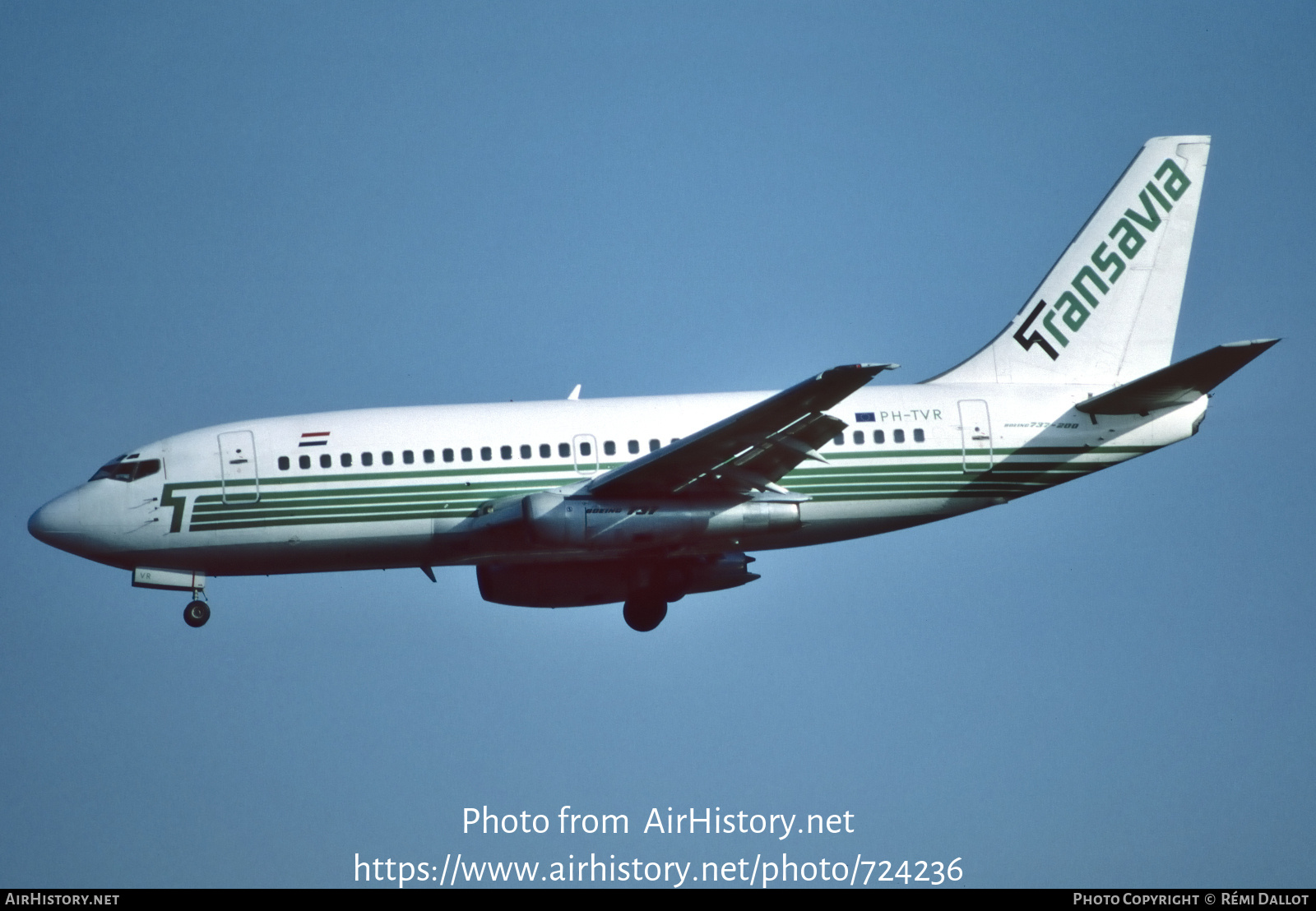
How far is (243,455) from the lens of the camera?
102 feet

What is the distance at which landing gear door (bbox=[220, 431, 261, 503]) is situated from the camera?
31.0 metres

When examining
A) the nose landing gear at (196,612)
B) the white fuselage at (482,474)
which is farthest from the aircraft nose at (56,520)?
the nose landing gear at (196,612)

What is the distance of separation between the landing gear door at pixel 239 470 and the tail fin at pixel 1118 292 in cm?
1442

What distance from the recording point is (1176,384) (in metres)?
30.7

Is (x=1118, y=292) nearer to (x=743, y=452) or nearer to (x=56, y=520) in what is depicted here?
(x=743, y=452)

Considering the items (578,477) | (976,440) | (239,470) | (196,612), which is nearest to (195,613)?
(196,612)

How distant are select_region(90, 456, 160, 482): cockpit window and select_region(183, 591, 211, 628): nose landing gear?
104 inches

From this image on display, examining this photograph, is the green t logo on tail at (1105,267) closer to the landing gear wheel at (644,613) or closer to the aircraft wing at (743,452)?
the aircraft wing at (743,452)

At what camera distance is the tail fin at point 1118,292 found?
3341cm

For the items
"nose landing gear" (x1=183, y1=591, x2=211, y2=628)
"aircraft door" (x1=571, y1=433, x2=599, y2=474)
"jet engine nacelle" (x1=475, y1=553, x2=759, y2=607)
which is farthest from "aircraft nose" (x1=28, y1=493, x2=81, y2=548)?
"aircraft door" (x1=571, y1=433, x2=599, y2=474)

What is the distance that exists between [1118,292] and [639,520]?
12.2 m

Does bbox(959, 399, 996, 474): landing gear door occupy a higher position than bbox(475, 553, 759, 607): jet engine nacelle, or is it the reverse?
bbox(959, 399, 996, 474): landing gear door

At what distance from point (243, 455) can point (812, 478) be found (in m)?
11.4

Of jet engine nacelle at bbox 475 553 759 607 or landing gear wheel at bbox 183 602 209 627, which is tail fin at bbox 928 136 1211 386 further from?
landing gear wheel at bbox 183 602 209 627
